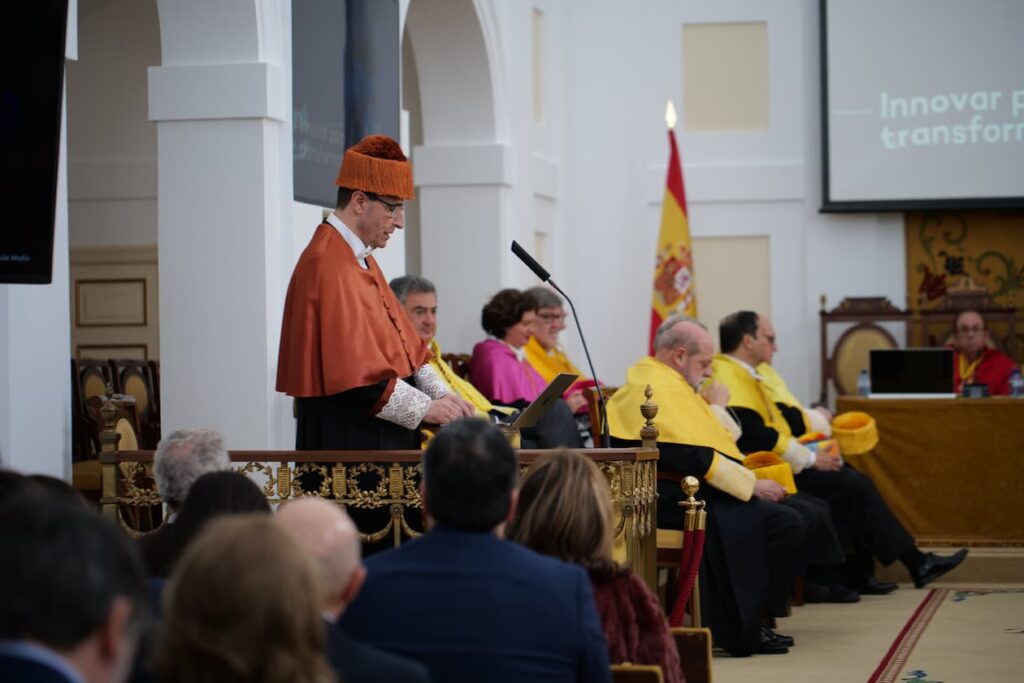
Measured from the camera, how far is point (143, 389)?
7.95 meters

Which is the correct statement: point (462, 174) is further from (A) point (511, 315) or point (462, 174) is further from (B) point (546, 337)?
(A) point (511, 315)

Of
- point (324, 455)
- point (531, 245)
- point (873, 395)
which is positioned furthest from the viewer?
point (531, 245)

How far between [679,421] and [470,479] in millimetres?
3443

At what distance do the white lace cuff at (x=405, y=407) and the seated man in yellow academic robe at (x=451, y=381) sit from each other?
64.6 inches

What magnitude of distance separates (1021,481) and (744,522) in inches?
120

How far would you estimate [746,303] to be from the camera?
37.7 ft

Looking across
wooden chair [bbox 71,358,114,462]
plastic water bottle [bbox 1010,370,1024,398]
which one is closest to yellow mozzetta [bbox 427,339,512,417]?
wooden chair [bbox 71,358,114,462]

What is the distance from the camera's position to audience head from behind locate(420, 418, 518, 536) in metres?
2.70

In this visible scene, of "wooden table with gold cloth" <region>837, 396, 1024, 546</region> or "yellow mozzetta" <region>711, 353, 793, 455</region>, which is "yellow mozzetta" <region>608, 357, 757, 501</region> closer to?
"yellow mozzetta" <region>711, 353, 793, 455</region>

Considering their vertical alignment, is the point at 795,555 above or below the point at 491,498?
below

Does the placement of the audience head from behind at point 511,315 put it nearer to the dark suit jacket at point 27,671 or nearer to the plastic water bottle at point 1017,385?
the plastic water bottle at point 1017,385

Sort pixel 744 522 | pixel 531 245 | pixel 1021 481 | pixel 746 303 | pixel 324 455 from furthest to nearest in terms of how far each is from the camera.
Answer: pixel 746 303, pixel 531 245, pixel 1021 481, pixel 744 522, pixel 324 455

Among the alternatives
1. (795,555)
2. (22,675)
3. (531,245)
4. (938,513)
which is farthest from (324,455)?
(531,245)

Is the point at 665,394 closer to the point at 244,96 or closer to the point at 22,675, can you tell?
the point at 244,96
